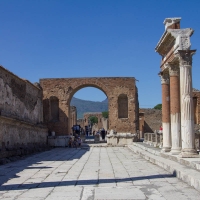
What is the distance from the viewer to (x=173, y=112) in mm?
12883

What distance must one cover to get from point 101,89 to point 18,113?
31.5 feet

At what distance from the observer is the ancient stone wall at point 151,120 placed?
1633 inches

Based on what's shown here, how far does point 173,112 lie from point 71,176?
504cm

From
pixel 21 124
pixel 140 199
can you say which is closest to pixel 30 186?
pixel 140 199

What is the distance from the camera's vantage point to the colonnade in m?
11.2

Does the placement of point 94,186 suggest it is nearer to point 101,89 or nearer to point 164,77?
point 164,77

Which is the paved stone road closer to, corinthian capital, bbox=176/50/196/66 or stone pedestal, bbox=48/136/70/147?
corinthian capital, bbox=176/50/196/66

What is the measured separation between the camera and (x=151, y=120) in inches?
1649

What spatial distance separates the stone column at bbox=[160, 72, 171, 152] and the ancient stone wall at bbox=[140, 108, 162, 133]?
26.9 metres

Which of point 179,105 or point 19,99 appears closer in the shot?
point 179,105

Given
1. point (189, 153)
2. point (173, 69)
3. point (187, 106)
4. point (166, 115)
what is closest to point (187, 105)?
point (187, 106)

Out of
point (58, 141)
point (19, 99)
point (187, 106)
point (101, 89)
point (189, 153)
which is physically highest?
point (101, 89)

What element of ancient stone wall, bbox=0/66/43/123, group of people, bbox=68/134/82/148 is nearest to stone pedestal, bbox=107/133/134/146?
group of people, bbox=68/134/82/148

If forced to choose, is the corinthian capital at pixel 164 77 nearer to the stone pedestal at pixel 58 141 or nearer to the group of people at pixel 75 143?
the group of people at pixel 75 143
